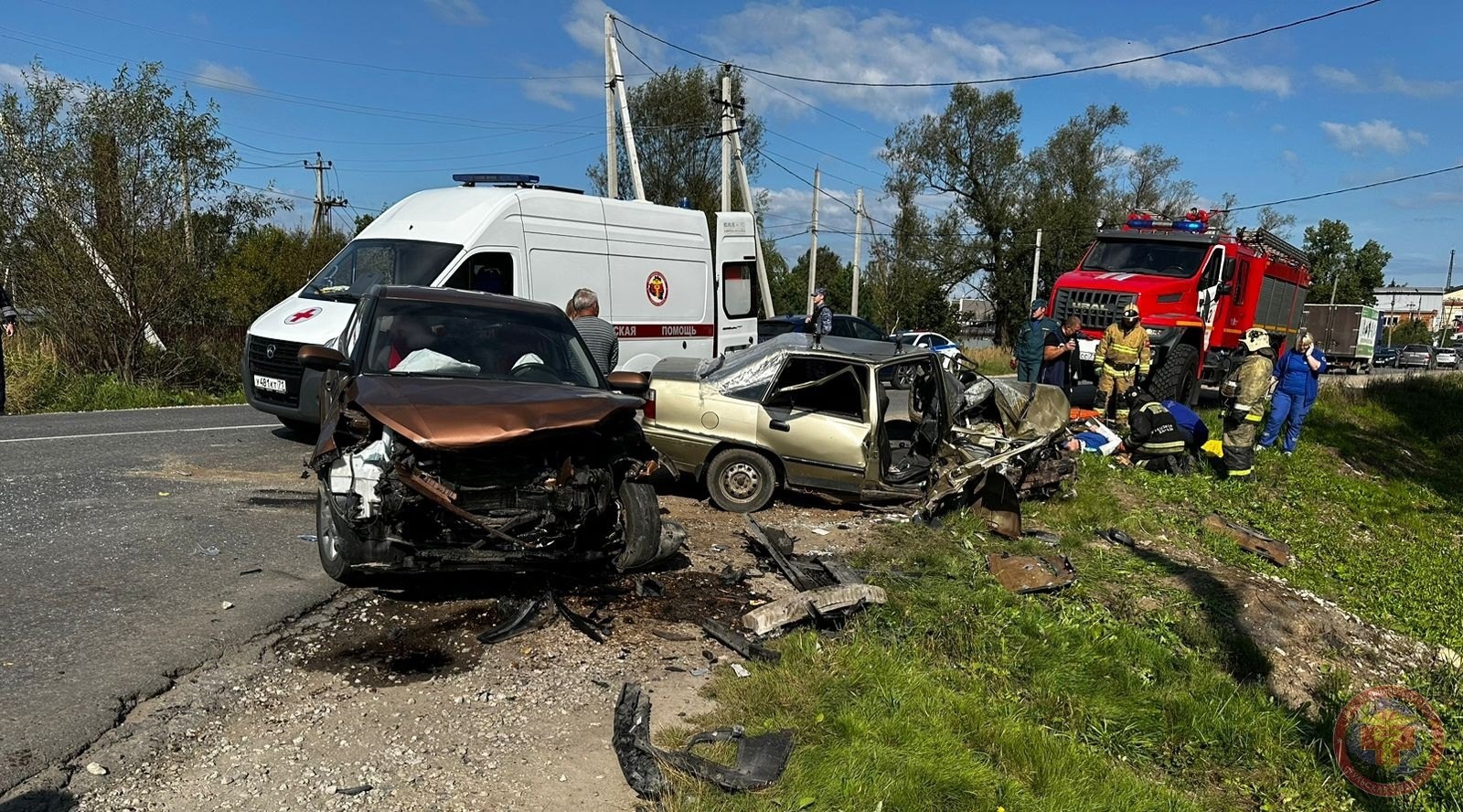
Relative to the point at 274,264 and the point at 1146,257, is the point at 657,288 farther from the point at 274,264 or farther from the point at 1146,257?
the point at 274,264

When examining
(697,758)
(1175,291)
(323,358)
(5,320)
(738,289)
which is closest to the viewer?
(697,758)

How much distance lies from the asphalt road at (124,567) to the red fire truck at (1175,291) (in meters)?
11.4

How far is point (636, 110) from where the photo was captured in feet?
110

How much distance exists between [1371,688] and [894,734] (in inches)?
149

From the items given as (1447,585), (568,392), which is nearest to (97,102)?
(568,392)

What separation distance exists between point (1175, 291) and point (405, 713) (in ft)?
45.3

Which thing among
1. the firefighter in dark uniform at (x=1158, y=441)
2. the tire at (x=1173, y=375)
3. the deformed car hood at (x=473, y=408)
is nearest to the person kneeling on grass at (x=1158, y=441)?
the firefighter in dark uniform at (x=1158, y=441)

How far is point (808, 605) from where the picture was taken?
4848mm

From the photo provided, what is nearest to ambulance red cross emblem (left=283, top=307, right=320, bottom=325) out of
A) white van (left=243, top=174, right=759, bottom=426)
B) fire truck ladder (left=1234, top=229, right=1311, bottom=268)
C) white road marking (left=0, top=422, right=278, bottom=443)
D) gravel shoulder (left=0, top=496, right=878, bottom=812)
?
white van (left=243, top=174, right=759, bottom=426)

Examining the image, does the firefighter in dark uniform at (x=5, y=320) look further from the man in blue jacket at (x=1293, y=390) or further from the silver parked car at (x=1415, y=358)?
the silver parked car at (x=1415, y=358)

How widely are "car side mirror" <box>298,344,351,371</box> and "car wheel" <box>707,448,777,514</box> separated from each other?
3.18 m

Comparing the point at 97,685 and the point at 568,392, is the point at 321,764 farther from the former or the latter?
the point at 568,392

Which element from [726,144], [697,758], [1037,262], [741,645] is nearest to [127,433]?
[741,645]

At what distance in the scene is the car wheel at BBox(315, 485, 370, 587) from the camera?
431 cm
